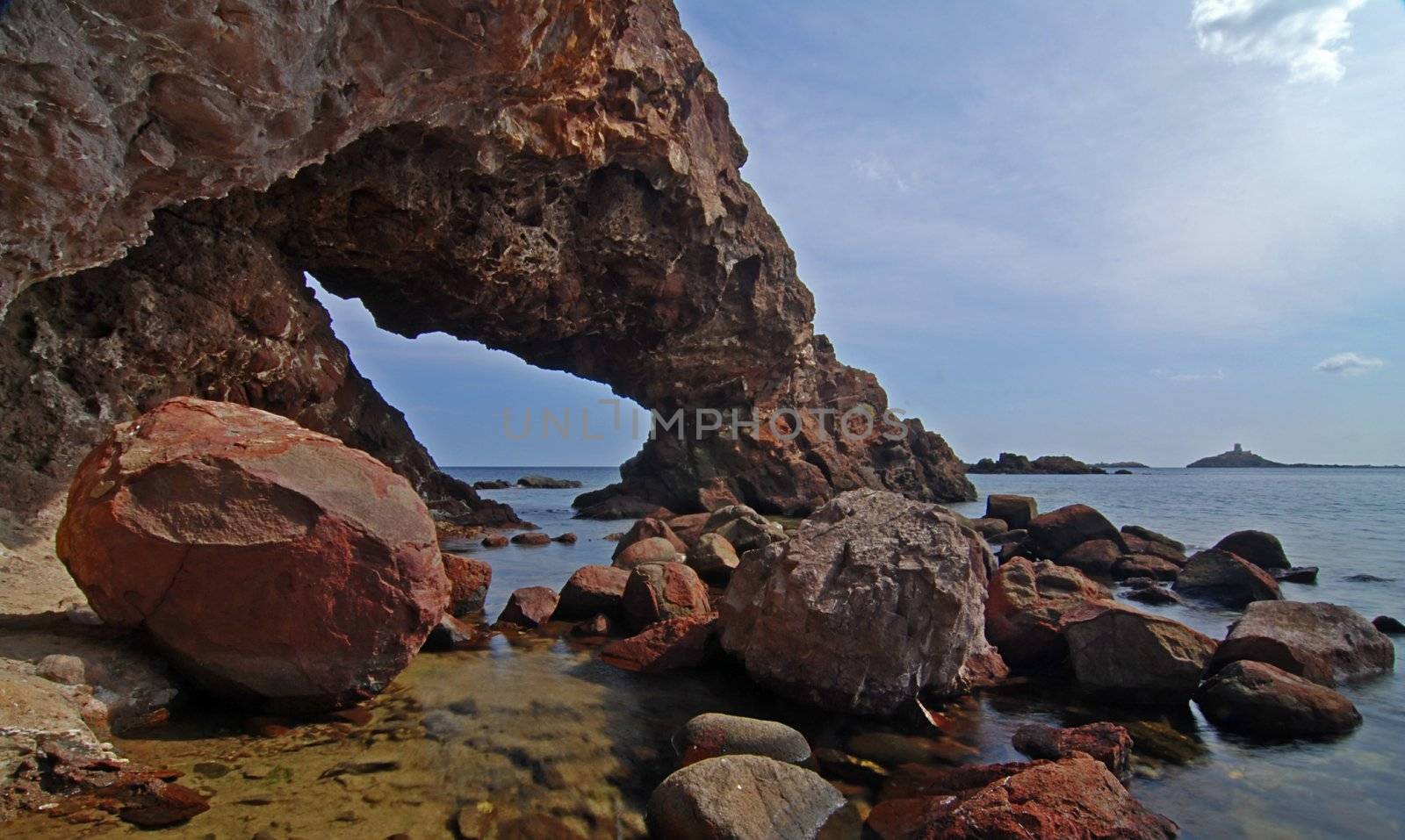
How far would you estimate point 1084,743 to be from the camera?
5.28 metres

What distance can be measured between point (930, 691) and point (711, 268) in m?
19.3

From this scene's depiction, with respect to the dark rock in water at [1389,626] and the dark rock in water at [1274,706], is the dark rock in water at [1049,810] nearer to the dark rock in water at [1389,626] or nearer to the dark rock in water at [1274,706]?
the dark rock in water at [1274,706]

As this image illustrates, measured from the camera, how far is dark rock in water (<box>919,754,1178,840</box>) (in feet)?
12.1

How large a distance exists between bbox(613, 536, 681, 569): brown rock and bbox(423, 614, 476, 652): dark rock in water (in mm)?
4895

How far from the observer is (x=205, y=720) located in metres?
5.14

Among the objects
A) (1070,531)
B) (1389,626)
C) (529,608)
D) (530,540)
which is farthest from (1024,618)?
(530,540)

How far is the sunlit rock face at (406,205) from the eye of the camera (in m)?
5.35

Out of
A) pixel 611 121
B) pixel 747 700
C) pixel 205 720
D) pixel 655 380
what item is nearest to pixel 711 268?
pixel 655 380

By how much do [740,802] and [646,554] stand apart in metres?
9.45

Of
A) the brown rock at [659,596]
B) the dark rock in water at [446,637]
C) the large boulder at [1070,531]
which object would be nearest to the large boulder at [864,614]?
the brown rock at [659,596]

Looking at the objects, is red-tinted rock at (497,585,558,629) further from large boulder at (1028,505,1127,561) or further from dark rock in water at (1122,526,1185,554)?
dark rock in water at (1122,526,1185,554)

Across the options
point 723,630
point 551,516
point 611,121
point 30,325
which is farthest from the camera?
point 551,516

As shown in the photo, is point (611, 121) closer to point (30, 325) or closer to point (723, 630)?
point (30, 325)

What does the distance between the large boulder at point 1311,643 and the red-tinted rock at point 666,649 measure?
554 centimetres
